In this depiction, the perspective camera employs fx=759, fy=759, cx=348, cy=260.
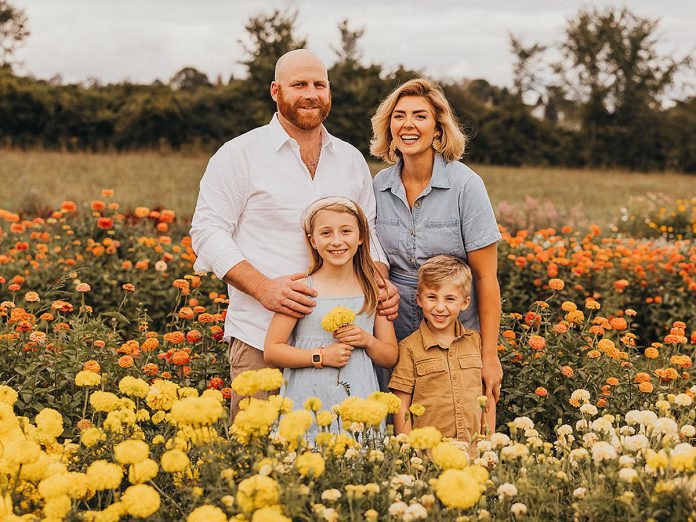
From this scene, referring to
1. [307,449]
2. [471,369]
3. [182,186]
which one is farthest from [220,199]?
[182,186]

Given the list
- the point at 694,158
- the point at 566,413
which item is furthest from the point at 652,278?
the point at 694,158

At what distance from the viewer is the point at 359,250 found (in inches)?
135

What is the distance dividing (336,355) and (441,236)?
785 mm

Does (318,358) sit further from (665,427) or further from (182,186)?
(182,186)

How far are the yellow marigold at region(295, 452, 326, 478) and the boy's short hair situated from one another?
1.52 m

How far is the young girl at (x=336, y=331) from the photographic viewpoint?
317 centimetres

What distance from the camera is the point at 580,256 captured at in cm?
593

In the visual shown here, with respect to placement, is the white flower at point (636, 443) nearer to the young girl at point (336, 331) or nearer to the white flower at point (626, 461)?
the white flower at point (626, 461)

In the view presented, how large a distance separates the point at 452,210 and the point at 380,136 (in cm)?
52

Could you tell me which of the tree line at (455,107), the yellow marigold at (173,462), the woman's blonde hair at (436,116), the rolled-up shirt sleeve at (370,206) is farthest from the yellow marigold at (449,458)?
the tree line at (455,107)

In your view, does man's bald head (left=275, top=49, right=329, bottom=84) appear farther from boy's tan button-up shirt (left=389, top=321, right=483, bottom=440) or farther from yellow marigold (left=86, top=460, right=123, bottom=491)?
yellow marigold (left=86, top=460, right=123, bottom=491)

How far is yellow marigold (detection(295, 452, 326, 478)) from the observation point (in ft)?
6.32

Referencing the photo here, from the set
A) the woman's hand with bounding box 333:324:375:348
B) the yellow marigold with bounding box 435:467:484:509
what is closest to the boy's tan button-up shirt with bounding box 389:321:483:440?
the woman's hand with bounding box 333:324:375:348

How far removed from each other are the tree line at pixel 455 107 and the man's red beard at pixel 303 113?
1158 centimetres
